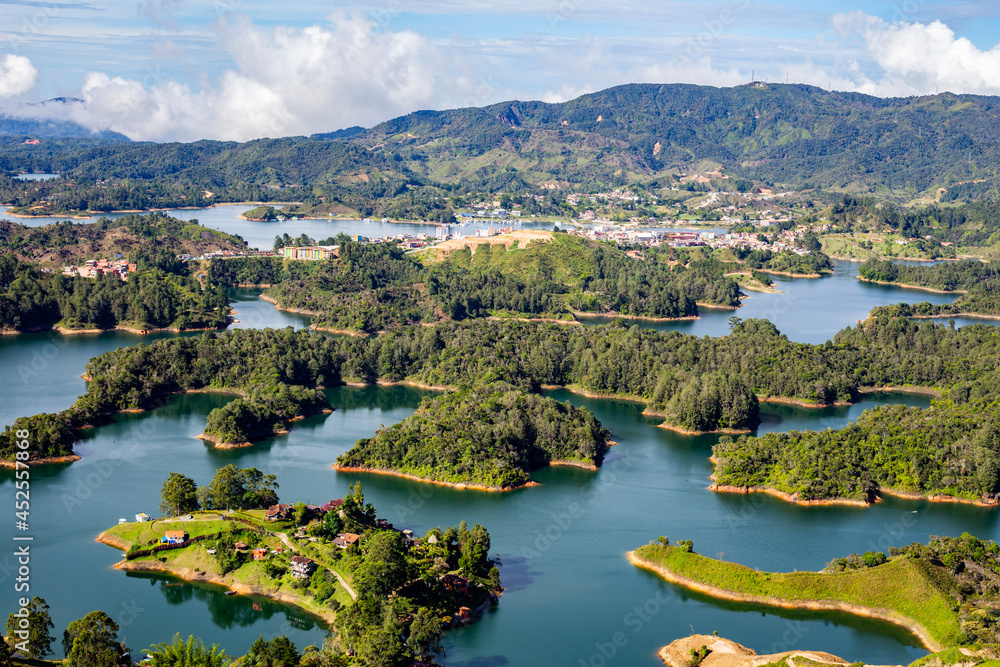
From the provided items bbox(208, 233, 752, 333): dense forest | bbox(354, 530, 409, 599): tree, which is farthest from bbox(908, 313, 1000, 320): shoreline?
bbox(354, 530, 409, 599): tree

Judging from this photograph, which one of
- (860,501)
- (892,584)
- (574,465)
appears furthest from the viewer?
(574,465)

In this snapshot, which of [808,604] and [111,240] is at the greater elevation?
[111,240]

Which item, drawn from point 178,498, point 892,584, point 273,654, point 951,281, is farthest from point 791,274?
point 273,654

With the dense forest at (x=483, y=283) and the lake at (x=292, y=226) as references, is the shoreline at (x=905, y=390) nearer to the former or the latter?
the dense forest at (x=483, y=283)

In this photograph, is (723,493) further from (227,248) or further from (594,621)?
(227,248)

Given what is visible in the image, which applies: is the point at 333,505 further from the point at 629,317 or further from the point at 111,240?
the point at 111,240

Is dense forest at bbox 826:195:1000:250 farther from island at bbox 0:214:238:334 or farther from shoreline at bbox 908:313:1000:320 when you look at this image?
island at bbox 0:214:238:334
